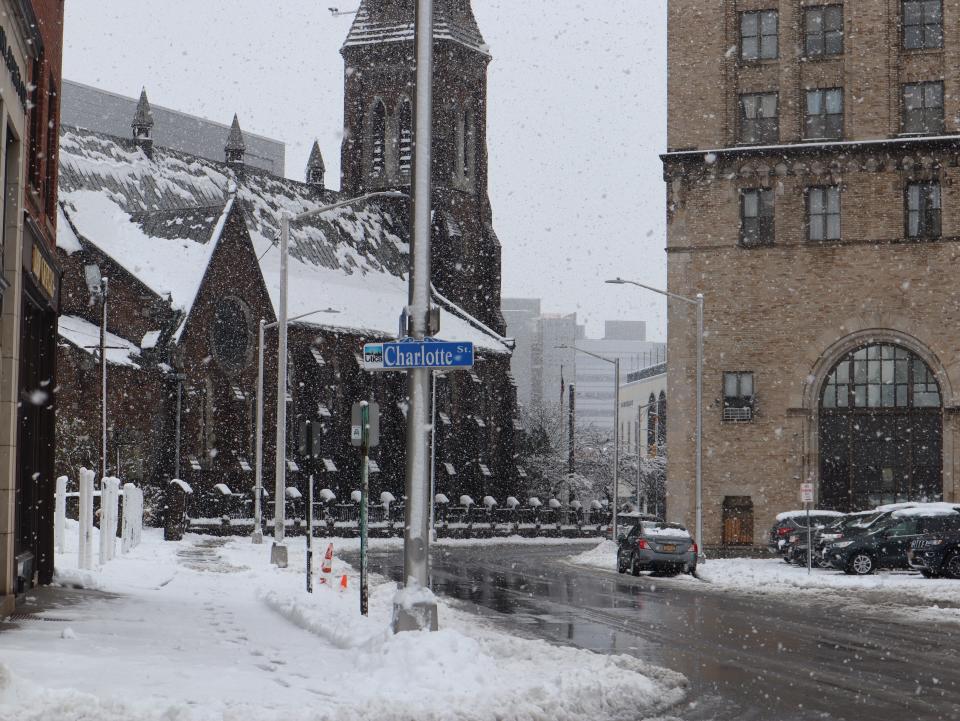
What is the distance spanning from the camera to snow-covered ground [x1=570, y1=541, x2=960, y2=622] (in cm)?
2422

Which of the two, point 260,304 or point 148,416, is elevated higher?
point 260,304

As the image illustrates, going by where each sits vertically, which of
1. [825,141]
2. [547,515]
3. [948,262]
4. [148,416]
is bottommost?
[547,515]

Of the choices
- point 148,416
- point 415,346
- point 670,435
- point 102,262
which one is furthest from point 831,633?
point 102,262

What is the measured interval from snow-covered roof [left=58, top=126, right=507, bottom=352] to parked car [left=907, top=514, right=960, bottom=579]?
40177mm

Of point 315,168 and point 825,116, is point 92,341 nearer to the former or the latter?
point 825,116

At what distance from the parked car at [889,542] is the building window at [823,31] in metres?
21.7

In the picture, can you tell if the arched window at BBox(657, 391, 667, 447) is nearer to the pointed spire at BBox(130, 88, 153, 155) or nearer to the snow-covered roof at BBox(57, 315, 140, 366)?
the pointed spire at BBox(130, 88, 153, 155)

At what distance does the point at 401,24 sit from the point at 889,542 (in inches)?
2250

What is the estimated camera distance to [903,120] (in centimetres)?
4816

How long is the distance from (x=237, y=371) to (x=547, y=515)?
21.9 metres

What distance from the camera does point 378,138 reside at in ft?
274

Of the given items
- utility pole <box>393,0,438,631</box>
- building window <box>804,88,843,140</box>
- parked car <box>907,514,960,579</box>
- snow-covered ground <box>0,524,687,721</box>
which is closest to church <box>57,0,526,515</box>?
building window <box>804,88,843,140</box>

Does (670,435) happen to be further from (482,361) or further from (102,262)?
(482,361)

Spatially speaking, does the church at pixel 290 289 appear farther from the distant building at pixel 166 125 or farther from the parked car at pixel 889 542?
the distant building at pixel 166 125
